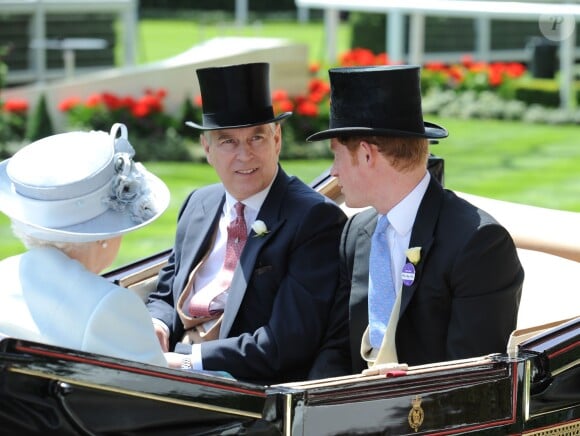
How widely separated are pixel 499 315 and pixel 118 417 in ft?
3.62

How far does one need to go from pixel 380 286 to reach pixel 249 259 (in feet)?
1.62

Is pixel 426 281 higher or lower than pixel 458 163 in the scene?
higher

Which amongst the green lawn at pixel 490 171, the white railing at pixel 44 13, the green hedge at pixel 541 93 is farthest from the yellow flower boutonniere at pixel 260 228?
the green hedge at pixel 541 93

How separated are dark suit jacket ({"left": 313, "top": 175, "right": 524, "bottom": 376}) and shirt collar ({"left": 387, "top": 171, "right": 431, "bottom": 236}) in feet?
0.06

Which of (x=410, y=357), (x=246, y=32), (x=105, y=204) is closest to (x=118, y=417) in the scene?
(x=105, y=204)

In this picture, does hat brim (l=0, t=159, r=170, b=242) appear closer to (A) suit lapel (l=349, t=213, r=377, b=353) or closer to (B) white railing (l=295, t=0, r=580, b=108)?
(A) suit lapel (l=349, t=213, r=377, b=353)

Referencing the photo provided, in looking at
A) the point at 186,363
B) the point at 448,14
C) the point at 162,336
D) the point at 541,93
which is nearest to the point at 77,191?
the point at 186,363

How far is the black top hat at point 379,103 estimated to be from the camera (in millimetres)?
3258

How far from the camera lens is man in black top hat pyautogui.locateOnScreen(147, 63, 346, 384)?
356 centimetres

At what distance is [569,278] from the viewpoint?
3844 mm

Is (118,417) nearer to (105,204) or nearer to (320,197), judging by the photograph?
(105,204)

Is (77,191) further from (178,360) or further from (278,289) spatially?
(278,289)

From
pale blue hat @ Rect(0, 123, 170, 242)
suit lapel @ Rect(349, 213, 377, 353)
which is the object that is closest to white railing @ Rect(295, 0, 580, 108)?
suit lapel @ Rect(349, 213, 377, 353)

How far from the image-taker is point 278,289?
12.0ft
